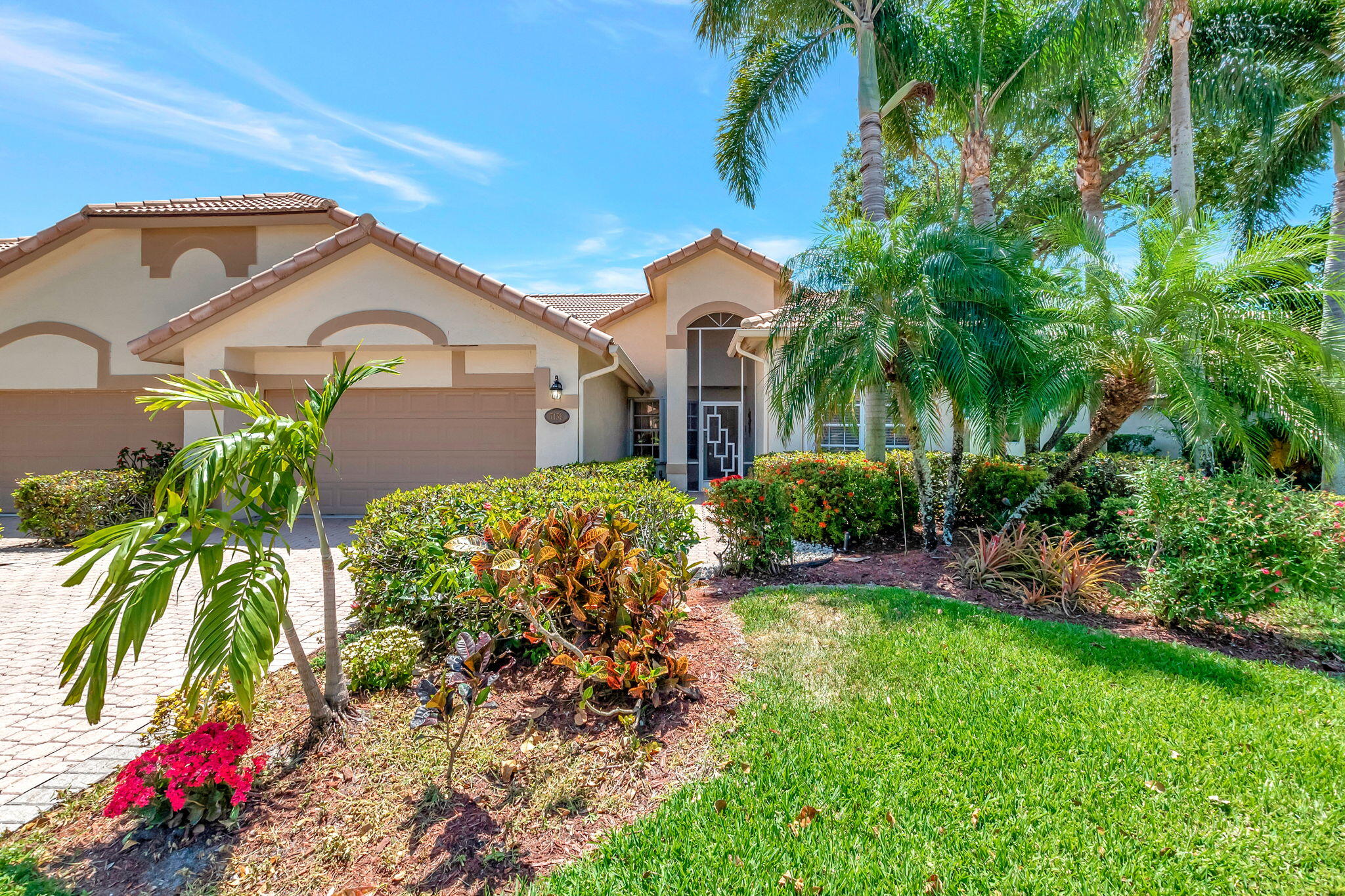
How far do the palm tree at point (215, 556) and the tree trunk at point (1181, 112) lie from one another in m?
13.5

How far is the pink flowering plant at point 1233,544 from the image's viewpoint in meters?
4.91

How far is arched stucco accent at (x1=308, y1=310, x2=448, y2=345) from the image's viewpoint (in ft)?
34.3

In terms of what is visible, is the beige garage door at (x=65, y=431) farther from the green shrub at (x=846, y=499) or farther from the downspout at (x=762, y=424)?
the green shrub at (x=846, y=499)

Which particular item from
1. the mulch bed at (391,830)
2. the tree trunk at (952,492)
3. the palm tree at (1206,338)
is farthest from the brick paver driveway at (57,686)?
the palm tree at (1206,338)

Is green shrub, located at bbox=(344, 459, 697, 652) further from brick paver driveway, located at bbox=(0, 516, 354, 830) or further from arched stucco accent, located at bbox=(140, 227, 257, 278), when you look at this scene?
arched stucco accent, located at bbox=(140, 227, 257, 278)

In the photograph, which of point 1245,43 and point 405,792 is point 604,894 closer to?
point 405,792

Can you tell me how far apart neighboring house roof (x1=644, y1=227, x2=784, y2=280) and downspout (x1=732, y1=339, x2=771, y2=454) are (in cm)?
216

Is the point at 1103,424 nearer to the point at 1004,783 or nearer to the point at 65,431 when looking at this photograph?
the point at 1004,783

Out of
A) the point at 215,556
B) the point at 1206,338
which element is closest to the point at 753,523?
the point at 215,556

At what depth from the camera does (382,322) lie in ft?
34.3

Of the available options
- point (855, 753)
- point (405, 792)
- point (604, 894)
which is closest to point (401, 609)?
point (405, 792)

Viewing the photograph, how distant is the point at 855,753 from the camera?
124 inches

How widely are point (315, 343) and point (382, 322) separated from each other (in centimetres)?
130

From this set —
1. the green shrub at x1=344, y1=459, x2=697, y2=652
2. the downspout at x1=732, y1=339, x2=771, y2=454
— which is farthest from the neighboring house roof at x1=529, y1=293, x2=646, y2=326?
the green shrub at x1=344, y1=459, x2=697, y2=652
